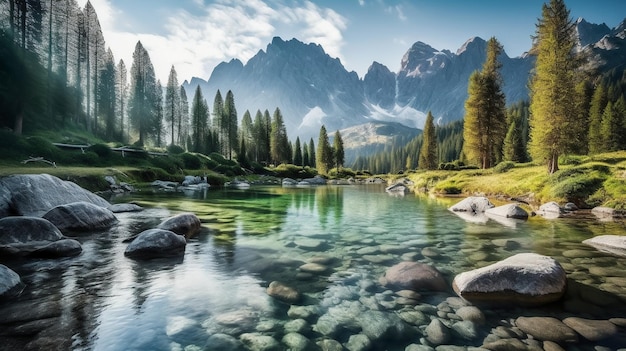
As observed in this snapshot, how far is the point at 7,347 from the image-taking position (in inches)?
165

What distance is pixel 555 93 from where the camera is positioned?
2600 centimetres

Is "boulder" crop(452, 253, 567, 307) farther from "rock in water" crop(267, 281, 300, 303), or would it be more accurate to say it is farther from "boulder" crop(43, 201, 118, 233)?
"boulder" crop(43, 201, 118, 233)

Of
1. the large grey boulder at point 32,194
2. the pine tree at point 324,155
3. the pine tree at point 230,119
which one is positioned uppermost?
the pine tree at point 230,119

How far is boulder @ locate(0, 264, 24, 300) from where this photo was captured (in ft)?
19.2

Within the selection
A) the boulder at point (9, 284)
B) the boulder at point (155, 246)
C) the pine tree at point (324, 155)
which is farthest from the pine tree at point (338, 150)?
the boulder at point (9, 284)

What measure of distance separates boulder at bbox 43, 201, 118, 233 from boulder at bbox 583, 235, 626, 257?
60.4 feet

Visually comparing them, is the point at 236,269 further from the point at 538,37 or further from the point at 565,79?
the point at 538,37

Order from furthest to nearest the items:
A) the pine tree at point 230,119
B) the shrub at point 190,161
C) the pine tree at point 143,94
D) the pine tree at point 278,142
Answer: the pine tree at point 278,142, the pine tree at point 230,119, the pine tree at point 143,94, the shrub at point 190,161

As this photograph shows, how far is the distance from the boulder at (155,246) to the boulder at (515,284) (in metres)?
8.09

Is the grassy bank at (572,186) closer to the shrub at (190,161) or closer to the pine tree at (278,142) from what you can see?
the shrub at (190,161)

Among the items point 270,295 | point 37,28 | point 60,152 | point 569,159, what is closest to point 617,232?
point 270,295

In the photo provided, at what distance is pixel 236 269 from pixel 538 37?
139 ft

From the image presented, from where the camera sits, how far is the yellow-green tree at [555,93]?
25.4 meters

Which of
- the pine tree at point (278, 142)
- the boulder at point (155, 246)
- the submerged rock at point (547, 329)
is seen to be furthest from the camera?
the pine tree at point (278, 142)
